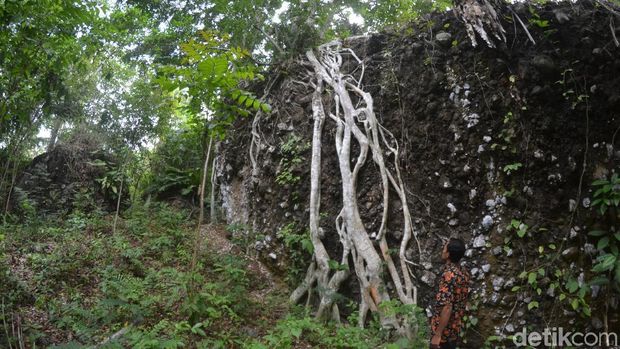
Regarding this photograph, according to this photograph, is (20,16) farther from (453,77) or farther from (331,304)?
(453,77)

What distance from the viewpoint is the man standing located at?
293 cm

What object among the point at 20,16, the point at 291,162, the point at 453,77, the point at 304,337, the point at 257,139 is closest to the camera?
the point at 20,16

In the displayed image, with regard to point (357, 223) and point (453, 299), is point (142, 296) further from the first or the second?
point (453, 299)

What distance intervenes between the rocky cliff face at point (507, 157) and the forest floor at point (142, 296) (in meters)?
0.73

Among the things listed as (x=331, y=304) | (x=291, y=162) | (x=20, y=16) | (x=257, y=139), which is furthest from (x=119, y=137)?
(x=331, y=304)

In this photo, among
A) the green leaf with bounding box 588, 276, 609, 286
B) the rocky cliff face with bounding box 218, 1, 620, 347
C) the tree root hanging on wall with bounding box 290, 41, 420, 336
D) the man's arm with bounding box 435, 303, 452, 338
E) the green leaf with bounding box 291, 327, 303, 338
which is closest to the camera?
the man's arm with bounding box 435, 303, 452, 338

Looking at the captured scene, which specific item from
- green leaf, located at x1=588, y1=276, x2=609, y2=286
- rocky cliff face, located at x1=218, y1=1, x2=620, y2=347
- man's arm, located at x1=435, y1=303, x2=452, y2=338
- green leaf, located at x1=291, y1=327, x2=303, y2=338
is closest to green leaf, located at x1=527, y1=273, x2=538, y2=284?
rocky cliff face, located at x1=218, y1=1, x2=620, y2=347

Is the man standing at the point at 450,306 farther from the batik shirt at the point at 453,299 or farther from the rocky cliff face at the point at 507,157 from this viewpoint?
the rocky cliff face at the point at 507,157

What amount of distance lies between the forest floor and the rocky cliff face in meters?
0.73

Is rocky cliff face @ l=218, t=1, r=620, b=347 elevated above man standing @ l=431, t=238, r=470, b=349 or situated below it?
above

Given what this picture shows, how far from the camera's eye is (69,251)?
16.8ft

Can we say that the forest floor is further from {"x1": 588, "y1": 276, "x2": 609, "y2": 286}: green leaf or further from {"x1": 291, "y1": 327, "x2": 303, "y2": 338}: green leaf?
{"x1": 588, "y1": 276, "x2": 609, "y2": 286}: green leaf

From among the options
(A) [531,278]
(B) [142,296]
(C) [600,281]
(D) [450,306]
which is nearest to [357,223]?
(D) [450,306]

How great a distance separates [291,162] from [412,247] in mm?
2274
